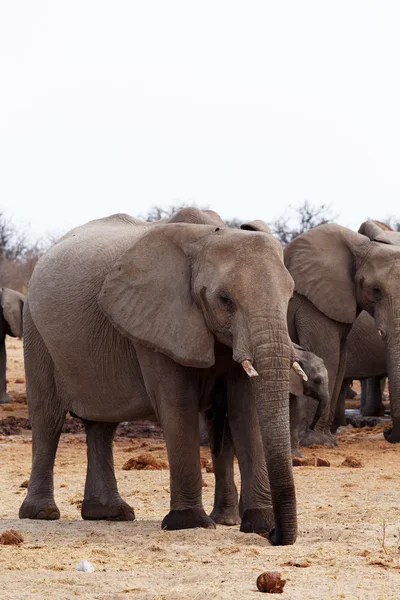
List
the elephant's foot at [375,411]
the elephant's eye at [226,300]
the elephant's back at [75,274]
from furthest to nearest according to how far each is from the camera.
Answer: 1. the elephant's foot at [375,411]
2. the elephant's back at [75,274]
3. the elephant's eye at [226,300]

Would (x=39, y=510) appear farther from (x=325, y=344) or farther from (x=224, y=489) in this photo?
(x=325, y=344)

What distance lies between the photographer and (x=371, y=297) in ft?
35.1

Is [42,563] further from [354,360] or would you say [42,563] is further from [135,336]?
[354,360]

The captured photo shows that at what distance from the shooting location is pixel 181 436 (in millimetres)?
6074

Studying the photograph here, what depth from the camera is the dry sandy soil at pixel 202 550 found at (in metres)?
4.64

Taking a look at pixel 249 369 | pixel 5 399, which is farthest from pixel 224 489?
pixel 5 399

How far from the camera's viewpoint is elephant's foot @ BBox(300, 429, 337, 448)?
428 inches

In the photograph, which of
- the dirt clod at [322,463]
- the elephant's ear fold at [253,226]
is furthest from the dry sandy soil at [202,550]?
the elephant's ear fold at [253,226]

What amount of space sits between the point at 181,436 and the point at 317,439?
4.97 meters

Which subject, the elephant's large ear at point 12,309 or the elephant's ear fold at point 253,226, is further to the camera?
the elephant's large ear at point 12,309

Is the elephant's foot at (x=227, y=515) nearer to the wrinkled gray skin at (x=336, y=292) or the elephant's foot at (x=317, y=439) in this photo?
the wrinkled gray skin at (x=336, y=292)

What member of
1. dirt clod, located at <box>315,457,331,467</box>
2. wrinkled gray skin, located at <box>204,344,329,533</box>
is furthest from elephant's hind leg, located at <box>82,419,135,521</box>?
dirt clod, located at <box>315,457,331,467</box>

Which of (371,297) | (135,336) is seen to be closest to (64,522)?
(135,336)

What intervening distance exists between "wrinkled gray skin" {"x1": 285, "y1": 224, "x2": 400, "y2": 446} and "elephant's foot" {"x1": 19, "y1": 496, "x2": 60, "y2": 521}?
4084mm
